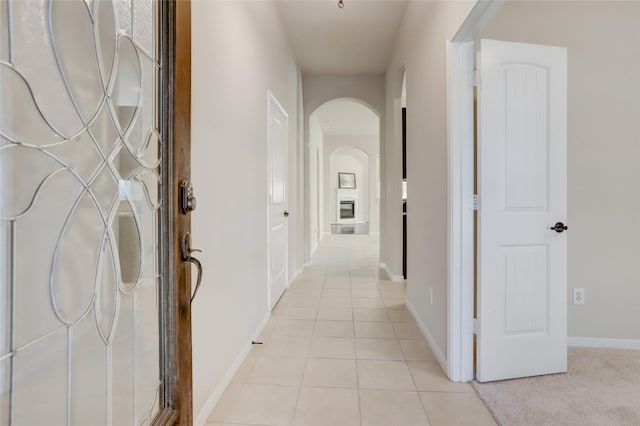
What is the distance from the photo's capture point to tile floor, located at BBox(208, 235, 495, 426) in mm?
1590

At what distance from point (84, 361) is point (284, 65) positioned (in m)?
3.61

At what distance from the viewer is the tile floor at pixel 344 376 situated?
5.22ft

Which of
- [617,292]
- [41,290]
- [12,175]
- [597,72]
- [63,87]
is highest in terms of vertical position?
[597,72]

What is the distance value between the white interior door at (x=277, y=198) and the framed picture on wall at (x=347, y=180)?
10.2 meters

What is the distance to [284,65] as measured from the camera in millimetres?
3707

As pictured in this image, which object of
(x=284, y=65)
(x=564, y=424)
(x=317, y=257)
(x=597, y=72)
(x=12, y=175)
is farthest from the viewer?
(x=317, y=257)

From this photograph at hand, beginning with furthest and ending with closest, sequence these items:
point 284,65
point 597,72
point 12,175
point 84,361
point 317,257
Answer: point 317,257, point 284,65, point 597,72, point 84,361, point 12,175

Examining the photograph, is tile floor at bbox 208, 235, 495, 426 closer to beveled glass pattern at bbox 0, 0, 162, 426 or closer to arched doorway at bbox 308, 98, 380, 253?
beveled glass pattern at bbox 0, 0, 162, 426

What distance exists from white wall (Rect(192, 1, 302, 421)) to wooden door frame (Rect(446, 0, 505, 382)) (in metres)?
1.29

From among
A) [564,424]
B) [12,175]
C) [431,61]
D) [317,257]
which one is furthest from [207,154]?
[317,257]

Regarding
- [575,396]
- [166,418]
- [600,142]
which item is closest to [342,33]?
[600,142]

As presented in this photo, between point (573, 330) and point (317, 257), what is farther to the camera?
point (317, 257)

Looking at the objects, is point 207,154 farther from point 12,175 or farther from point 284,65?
point 284,65

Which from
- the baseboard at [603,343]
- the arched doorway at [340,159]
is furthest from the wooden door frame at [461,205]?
the arched doorway at [340,159]
